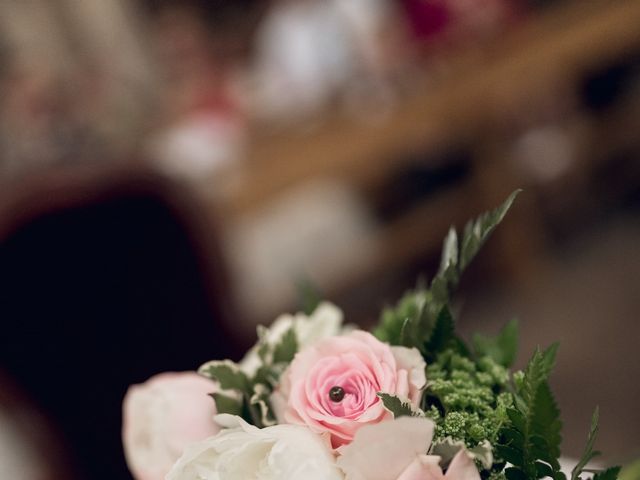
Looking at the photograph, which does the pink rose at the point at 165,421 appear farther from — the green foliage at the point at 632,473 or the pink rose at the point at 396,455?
the green foliage at the point at 632,473

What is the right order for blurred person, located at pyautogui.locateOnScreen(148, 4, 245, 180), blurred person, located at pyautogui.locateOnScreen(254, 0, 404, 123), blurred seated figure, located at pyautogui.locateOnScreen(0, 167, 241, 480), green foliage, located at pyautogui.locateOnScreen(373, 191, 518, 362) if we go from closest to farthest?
green foliage, located at pyautogui.locateOnScreen(373, 191, 518, 362) < blurred seated figure, located at pyautogui.locateOnScreen(0, 167, 241, 480) < blurred person, located at pyautogui.locateOnScreen(254, 0, 404, 123) < blurred person, located at pyautogui.locateOnScreen(148, 4, 245, 180)

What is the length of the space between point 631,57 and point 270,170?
5.57ft

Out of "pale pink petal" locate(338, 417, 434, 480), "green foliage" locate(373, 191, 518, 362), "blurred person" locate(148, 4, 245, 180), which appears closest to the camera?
"pale pink petal" locate(338, 417, 434, 480)

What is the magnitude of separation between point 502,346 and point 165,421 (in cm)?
29

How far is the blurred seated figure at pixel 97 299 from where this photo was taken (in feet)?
4.00

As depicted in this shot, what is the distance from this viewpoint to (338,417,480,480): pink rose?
1.38 ft

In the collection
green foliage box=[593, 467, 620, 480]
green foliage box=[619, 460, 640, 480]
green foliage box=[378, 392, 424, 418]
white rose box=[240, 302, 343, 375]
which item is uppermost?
white rose box=[240, 302, 343, 375]

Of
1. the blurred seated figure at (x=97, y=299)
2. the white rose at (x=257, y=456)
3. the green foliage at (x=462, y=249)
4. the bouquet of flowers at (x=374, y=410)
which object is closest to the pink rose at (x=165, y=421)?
the bouquet of flowers at (x=374, y=410)

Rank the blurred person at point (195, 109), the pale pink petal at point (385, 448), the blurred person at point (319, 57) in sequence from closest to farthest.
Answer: the pale pink petal at point (385, 448) → the blurred person at point (319, 57) → the blurred person at point (195, 109)

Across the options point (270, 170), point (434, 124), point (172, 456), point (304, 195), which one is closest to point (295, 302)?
point (304, 195)

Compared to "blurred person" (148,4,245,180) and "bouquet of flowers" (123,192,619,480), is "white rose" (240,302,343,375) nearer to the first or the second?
"bouquet of flowers" (123,192,619,480)

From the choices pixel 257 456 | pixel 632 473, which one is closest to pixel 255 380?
pixel 257 456

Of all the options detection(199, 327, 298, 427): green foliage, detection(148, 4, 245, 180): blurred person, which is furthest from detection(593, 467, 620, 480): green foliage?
detection(148, 4, 245, 180): blurred person

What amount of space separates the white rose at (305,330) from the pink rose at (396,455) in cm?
19
